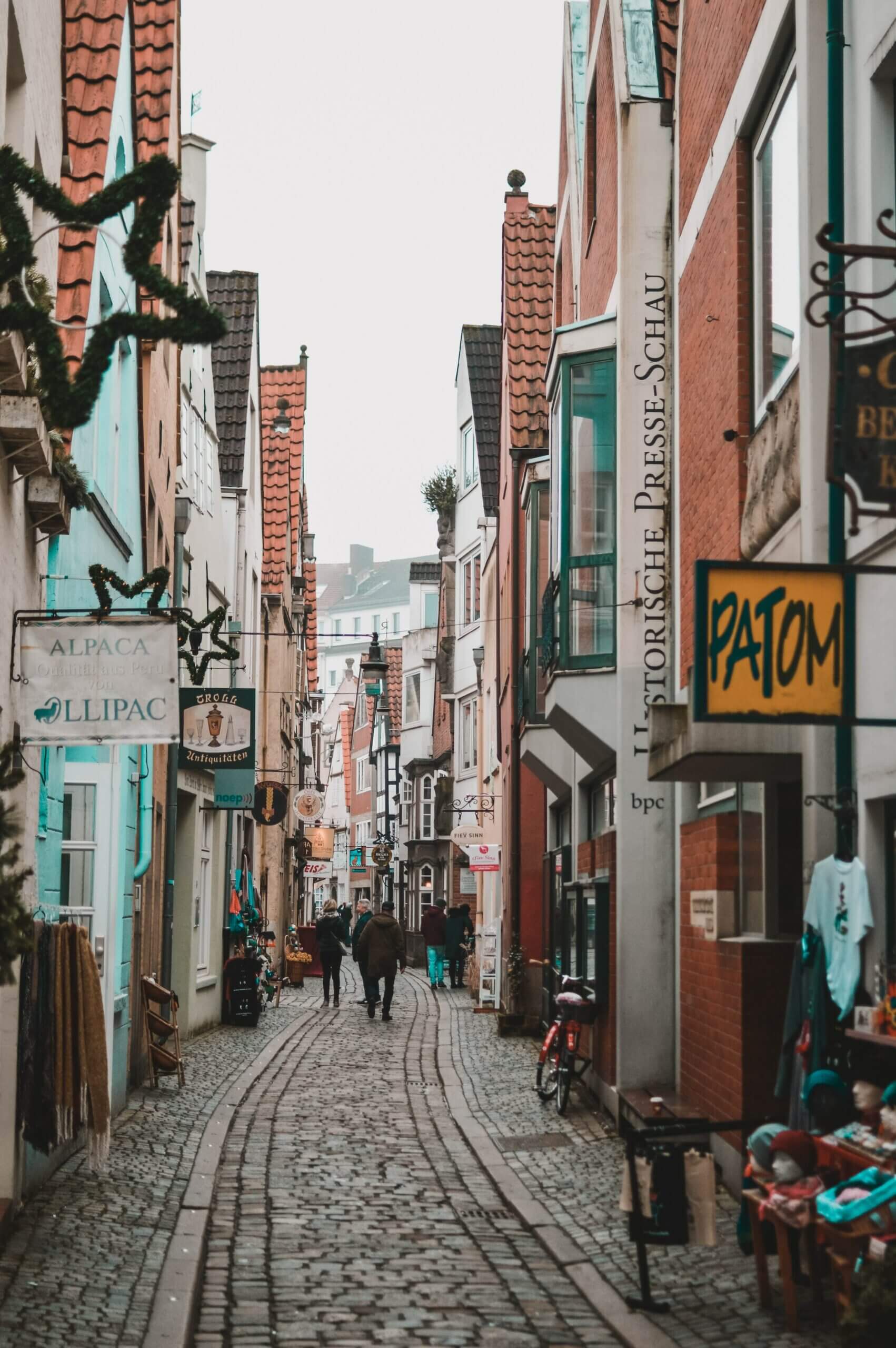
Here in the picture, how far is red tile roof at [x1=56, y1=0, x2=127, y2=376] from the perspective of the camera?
38.8 feet

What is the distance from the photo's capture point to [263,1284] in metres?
8.37

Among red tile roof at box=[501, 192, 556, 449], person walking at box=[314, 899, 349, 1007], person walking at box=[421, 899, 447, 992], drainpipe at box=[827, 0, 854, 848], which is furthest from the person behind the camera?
person walking at box=[421, 899, 447, 992]

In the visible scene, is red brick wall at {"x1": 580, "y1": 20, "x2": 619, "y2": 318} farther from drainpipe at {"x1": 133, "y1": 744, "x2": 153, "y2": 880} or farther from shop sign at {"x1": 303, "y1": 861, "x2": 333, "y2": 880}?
shop sign at {"x1": 303, "y1": 861, "x2": 333, "y2": 880}

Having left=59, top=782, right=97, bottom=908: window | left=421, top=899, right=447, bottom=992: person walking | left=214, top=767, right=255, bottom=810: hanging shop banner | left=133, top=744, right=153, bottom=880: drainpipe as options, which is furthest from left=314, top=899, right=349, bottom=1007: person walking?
left=59, top=782, right=97, bottom=908: window

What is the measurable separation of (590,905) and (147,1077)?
464 centimetres

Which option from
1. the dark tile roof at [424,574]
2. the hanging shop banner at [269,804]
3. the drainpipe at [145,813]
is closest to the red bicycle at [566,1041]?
the drainpipe at [145,813]

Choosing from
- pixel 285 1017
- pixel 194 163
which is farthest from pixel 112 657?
pixel 194 163

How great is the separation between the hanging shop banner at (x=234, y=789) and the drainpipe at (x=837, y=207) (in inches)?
626

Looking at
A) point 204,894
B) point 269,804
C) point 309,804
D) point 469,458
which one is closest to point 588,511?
point 204,894

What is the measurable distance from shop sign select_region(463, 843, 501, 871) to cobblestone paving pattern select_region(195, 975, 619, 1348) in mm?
13695

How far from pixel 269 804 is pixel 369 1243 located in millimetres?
20084

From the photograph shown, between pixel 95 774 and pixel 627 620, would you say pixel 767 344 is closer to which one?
pixel 627 620

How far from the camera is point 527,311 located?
26.8 metres

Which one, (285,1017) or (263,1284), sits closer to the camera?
(263,1284)
